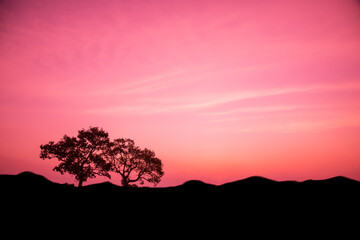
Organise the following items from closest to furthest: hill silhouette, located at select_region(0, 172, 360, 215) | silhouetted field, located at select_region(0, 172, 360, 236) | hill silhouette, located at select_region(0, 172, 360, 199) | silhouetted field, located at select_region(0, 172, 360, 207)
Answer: silhouetted field, located at select_region(0, 172, 360, 236), hill silhouette, located at select_region(0, 172, 360, 215), silhouetted field, located at select_region(0, 172, 360, 207), hill silhouette, located at select_region(0, 172, 360, 199)

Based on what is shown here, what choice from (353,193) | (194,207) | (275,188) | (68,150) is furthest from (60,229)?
(68,150)

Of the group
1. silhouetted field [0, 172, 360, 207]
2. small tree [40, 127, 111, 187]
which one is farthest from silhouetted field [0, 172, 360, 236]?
small tree [40, 127, 111, 187]

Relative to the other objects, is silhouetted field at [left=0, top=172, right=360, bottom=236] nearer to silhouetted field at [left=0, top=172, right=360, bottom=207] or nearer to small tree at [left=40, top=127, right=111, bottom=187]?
silhouetted field at [left=0, top=172, right=360, bottom=207]

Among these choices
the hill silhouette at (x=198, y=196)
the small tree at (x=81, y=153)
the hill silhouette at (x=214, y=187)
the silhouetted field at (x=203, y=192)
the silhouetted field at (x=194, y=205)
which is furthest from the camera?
the small tree at (x=81, y=153)

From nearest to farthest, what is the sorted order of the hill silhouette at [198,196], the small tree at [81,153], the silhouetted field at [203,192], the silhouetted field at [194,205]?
the silhouetted field at [194,205] < the hill silhouette at [198,196] < the silhouetted field at [203,192] < the small tree at [81,153]

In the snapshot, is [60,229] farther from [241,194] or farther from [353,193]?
[353,193]

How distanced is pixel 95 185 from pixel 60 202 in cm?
118

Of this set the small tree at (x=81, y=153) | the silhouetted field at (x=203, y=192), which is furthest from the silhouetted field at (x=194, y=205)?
the small tree at (x=81, y=153)

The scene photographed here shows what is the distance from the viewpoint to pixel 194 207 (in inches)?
273

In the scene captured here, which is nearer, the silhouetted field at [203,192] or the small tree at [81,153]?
the silhouetted field at [203,192]

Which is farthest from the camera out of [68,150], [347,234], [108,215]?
[68,150]

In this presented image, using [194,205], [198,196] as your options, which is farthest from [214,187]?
[194,205]

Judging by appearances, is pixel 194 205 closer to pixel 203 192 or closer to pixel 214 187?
pixel 203 192

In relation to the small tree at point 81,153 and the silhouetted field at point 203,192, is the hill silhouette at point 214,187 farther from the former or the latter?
the small tree at point 81,153
